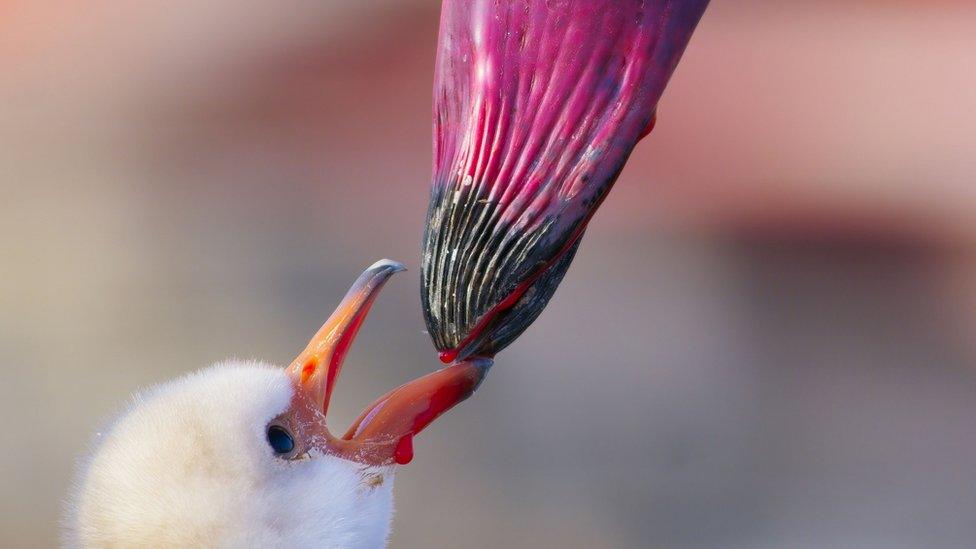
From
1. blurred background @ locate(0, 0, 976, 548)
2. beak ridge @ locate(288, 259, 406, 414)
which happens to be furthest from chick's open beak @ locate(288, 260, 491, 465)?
blurred background @ locate(0, 0, 976, 548)

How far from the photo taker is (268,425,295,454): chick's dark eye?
0.55 meters

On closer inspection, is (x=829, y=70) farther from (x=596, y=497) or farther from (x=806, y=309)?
(x=596, y=497)

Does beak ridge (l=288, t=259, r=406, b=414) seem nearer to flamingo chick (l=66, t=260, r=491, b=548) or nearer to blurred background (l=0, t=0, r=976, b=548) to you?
flamingo chick (l=66, t=260, r=491, b=548)

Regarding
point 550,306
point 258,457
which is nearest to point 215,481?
point 258,457

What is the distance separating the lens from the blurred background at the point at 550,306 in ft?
3.67

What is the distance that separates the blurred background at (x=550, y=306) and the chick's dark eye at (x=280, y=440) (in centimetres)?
65

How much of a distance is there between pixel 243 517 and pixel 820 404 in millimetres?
908

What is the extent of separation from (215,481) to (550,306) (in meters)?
0.75

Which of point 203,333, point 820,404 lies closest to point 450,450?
point 203,333

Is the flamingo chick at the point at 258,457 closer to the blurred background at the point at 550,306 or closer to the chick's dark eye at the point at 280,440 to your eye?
the chick's dark eye at the point at 280,440

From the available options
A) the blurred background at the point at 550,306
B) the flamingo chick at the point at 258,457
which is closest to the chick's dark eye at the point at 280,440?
the flamingo chick at the point at 258,457

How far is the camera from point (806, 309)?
1265 mm

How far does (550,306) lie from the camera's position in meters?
1.23

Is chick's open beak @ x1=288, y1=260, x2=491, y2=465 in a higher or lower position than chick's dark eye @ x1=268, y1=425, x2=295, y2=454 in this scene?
higher
